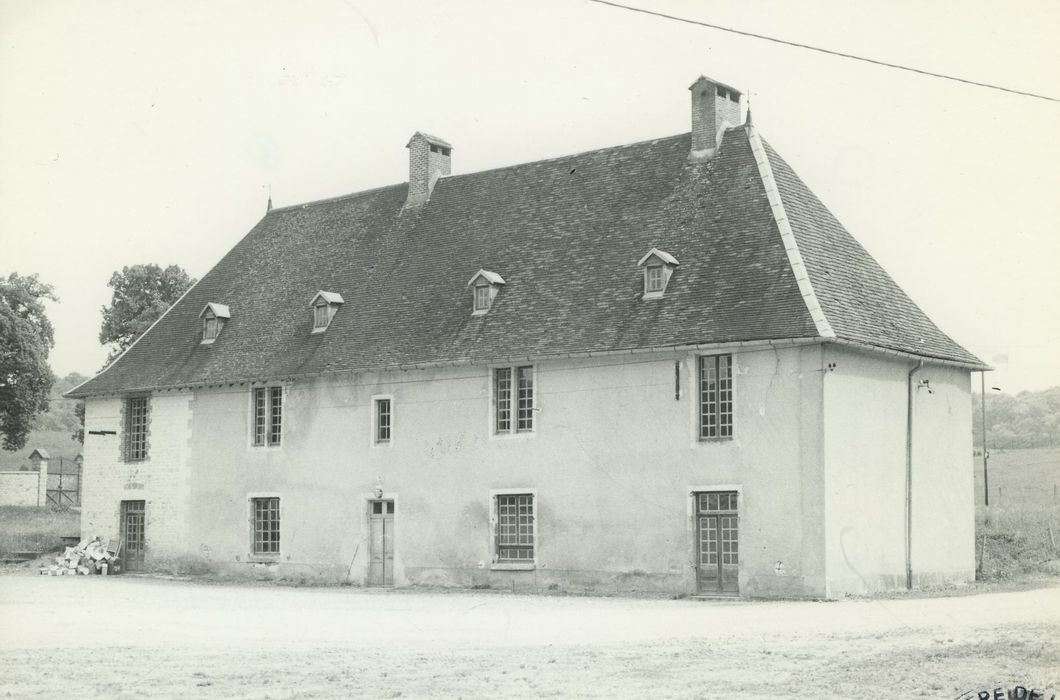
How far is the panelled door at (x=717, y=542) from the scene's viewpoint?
78.6 ft

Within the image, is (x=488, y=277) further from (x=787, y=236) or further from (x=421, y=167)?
(x=787, y=236)

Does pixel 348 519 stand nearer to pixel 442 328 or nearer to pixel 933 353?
pixel 442 328

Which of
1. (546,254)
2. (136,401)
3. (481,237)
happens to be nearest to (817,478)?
(546,254)

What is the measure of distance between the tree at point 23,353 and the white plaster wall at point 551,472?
21.7 m

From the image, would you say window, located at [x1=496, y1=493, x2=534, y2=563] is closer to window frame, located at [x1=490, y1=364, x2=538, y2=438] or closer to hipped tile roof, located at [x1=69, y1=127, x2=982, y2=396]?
window frame, located at [x1=490, y1=364, x2=538, y2=438]

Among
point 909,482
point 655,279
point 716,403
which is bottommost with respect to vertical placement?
point 909,482

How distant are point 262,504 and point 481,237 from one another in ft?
29.4

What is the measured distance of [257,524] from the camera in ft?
105

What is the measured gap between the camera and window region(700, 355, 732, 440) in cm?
2433

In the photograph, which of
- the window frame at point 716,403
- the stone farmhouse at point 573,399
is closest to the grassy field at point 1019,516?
the stone farmhouse at point 573,399

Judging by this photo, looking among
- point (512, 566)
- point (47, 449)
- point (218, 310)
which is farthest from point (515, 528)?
point (47, 449)

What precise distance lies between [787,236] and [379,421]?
10.8m

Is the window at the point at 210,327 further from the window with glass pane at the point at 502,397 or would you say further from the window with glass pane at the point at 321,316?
the window with glass pane at the point at 502,397

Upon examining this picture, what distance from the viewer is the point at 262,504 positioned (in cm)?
3188
